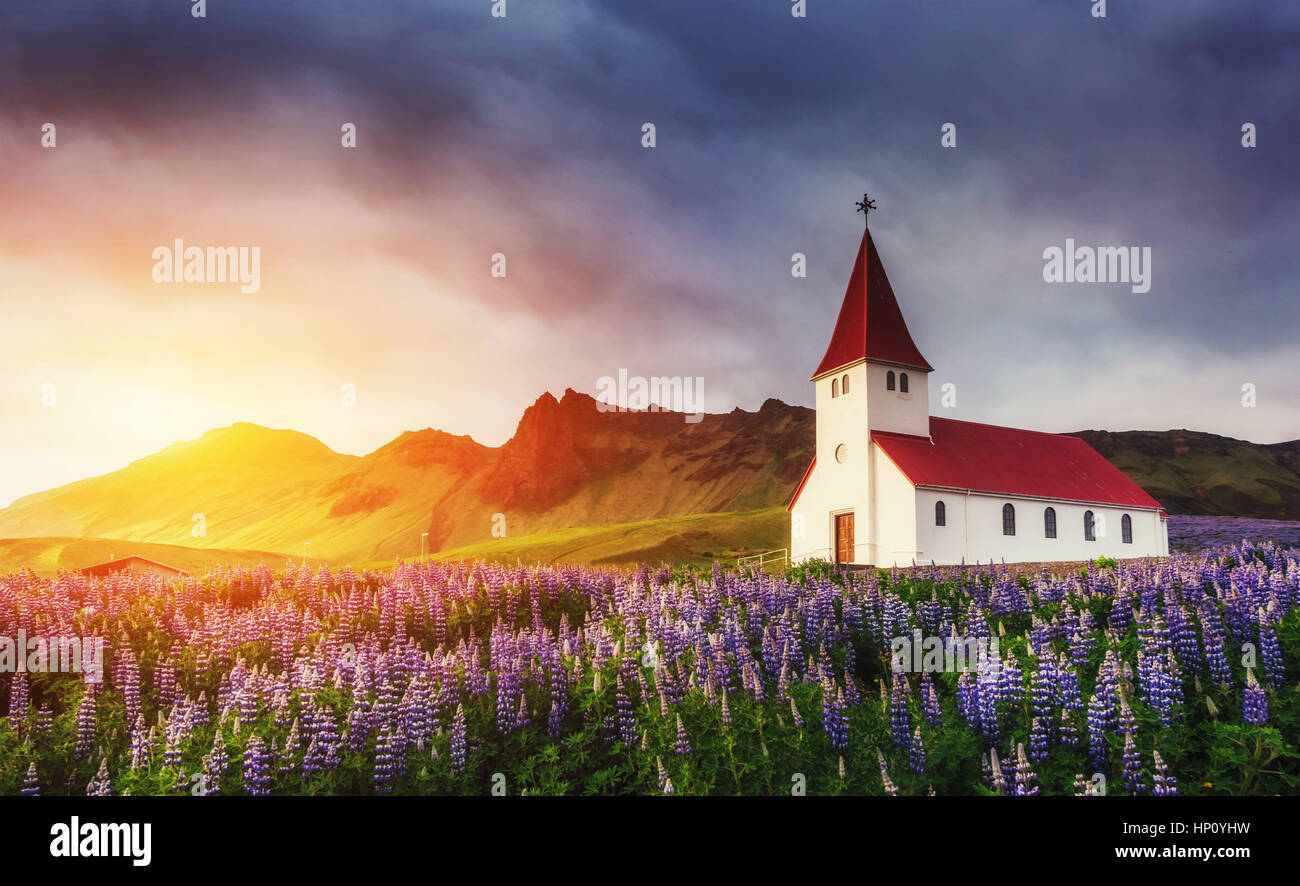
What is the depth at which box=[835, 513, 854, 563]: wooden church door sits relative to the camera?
1836 inches

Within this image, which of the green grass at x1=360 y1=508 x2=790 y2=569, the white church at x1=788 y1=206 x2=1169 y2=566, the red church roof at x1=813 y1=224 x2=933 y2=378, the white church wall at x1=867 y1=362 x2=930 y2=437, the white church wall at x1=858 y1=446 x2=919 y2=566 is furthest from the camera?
the green grass at x1=360 y1=508 x2=790 y2=569

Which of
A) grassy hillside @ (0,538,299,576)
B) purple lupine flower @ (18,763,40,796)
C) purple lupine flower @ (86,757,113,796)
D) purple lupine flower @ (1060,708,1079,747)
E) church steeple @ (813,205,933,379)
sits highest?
church steeple @ (813,205,933,379)

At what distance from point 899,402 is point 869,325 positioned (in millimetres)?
→ 4603

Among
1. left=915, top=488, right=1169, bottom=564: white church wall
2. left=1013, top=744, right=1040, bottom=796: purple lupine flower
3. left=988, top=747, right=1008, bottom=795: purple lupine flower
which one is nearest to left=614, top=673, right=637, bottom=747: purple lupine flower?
left=988, top=747, right=1008, bottom=795: purple lupine flower

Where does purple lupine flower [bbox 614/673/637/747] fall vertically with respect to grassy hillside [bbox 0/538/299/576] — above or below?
below

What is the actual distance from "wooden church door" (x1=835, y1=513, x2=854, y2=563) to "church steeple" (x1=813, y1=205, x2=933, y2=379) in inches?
337

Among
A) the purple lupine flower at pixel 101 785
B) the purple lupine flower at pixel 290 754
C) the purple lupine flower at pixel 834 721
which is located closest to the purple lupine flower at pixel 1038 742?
the purple lupine flower at pixel 834 721

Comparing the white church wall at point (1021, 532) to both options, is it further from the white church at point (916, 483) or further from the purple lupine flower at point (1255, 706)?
the purple lupine flower at point (1255, 706)

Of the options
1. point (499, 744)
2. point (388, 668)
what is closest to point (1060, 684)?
point (499, 744)

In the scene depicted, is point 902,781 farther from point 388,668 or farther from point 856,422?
point 856,422

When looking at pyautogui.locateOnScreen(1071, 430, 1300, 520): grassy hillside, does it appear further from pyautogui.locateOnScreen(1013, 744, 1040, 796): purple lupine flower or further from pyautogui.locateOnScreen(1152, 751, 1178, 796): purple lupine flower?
pyautogui.locateOnScreen(1013, 744, 1040, 796): purple lupine flower

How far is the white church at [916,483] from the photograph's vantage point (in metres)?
44.2

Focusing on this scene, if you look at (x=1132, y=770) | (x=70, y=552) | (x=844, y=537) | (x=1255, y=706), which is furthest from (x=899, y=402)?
(x=70, y=552)

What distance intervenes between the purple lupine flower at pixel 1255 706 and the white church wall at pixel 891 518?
35.0 metres
